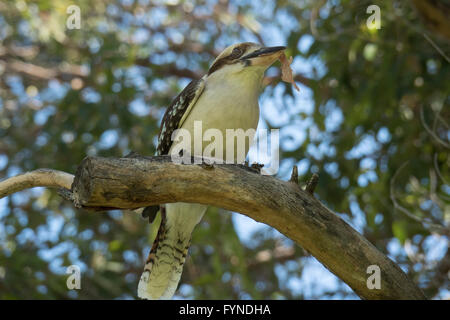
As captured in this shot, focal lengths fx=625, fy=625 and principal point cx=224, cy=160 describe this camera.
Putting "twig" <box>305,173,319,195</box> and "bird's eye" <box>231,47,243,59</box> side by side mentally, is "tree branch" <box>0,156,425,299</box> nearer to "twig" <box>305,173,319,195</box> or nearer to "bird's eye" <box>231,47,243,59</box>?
"twig" <box>305,173,319,195</box>

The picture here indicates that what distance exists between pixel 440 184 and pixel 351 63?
134 cm

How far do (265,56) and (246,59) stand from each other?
148mm

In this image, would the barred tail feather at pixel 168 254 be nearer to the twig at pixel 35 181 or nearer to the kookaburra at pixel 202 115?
the kookaburra at pixel 202 115

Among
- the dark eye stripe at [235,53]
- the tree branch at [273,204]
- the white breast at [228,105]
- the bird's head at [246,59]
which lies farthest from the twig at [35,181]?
the dark eye stripe at [235,53]

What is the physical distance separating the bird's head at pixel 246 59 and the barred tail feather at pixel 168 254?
949 mm

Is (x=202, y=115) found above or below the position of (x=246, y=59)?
below

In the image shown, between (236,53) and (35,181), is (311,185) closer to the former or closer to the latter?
(35,181)

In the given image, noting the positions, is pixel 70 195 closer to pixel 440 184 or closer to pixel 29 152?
pixel 440 184

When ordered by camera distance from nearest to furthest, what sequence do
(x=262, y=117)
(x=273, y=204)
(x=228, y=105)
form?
1. (x=273, y=204)
2. (x=228, y=105)
3. (x=262, y=117)

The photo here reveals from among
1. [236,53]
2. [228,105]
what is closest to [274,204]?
[228,105]

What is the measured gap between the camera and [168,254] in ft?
13.4

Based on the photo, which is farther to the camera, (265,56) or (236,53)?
(236,53)

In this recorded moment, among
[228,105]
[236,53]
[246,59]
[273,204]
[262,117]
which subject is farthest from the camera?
[262,117]

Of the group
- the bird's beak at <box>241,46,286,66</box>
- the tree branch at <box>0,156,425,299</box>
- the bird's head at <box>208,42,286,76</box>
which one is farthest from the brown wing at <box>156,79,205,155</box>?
the tree branch at <box>0,156,425,299</box>
